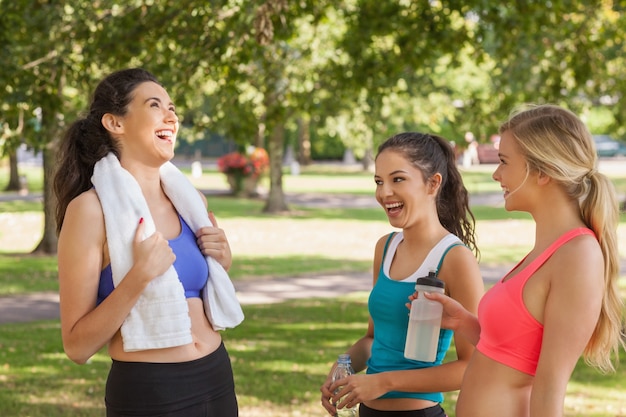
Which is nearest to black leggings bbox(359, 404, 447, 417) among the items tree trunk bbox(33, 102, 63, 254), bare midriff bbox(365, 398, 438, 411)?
bare midriff bbox(365, 398, 438, 411)

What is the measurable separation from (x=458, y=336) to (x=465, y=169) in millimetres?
47021

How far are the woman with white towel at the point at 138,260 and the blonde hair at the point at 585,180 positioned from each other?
1.20m

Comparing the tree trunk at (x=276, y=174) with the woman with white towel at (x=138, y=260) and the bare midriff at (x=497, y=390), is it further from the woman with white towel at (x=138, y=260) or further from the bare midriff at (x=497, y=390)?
the bare midriff at (x=497, y=390)

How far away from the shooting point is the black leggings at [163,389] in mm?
3031

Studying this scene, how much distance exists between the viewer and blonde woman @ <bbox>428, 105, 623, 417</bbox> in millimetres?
2533

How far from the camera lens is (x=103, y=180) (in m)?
3.09

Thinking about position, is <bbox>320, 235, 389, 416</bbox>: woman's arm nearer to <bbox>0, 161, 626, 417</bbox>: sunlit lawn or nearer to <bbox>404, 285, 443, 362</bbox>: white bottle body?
<bbox>404, 285, 443, 362</bbox>: white bottle body

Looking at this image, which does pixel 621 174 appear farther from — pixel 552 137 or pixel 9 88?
pixel 552 137

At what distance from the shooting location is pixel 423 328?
299cm

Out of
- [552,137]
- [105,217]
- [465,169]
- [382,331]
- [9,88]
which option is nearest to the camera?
[552,137]

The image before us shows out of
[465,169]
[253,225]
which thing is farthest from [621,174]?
[253,225]

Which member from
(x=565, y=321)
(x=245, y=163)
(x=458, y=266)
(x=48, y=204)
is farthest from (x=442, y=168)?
(x=245, y=163)

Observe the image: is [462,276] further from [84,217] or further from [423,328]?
[84,217]

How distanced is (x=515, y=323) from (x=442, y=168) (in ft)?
2.86
